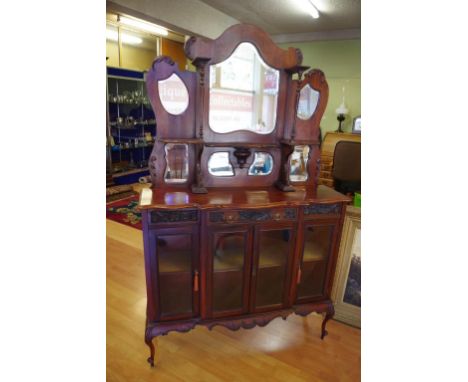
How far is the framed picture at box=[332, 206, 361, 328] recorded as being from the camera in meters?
1.97

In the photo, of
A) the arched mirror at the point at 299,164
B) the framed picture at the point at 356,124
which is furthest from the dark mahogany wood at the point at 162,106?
the framed picture at the point at 356,124

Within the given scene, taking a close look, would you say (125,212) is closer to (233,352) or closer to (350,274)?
(233,352)

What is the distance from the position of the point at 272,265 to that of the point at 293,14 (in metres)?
4.08

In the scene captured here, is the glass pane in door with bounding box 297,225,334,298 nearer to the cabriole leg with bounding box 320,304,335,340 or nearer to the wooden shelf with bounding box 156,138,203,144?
the cabriole leg with bounding box 320,304,335,340

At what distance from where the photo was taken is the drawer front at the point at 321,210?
5.20ft

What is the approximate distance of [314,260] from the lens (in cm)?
169

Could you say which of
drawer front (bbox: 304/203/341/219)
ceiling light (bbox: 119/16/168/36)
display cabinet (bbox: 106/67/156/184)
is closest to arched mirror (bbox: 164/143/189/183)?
drawer front (bbox: 304/203/341/219)

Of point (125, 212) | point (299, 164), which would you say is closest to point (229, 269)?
point (299, 164)

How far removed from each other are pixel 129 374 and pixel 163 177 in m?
1.02

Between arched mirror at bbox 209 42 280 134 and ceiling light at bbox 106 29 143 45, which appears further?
ceiling light at bbox 106 29 143 45

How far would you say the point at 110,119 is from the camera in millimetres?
4586

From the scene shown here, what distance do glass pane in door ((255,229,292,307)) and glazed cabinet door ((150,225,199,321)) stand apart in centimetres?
34
